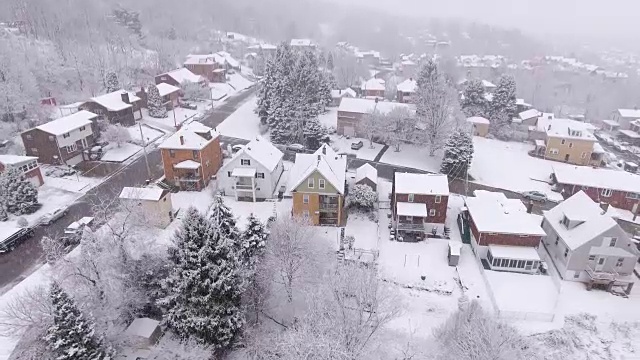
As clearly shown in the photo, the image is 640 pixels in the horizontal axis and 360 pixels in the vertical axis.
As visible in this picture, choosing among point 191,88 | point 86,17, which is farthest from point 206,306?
point 86,17

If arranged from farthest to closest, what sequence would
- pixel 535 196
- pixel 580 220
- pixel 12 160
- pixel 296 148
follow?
pixel 296 148 → pixel 535 196 → pixel 12 160 → pixel 580 220

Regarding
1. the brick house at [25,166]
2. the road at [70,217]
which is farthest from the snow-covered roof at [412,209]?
the brick house at [25,166]

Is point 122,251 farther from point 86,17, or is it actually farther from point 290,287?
point 86,17

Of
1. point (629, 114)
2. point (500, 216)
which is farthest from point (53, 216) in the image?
point (629, 114)

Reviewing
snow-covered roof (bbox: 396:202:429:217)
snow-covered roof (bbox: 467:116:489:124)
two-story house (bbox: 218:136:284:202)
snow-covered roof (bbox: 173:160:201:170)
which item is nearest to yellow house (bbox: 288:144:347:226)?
two-story house (bbox: 218:136:284:202)

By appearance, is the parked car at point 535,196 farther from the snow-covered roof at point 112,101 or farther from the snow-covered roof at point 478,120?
the snow-covered roof at point 112,101

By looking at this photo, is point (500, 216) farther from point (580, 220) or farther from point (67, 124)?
point (67, 124)
